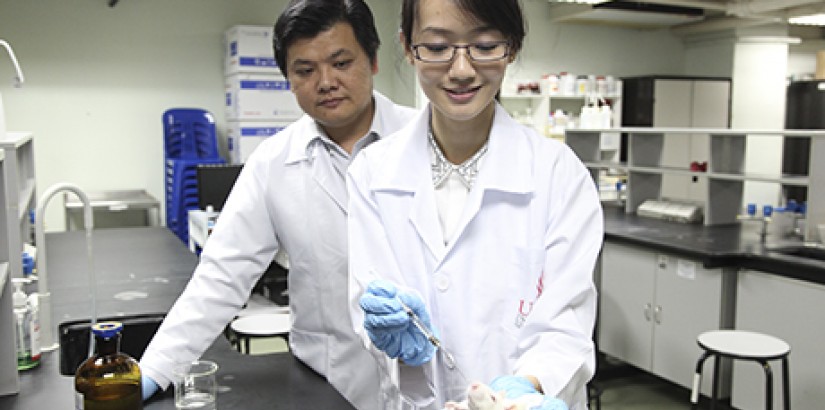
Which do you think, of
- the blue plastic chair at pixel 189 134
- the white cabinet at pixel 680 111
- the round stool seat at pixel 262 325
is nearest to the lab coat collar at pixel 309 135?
the round stool seat at pixel 262 325

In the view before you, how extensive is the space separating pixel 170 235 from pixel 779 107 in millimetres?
6861

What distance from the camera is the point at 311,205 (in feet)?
5.24

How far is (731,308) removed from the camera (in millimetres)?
3047

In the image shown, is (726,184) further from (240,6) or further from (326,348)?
(240,6)

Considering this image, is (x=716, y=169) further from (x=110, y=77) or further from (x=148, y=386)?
(x=110, y=77)

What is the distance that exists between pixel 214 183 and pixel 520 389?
422 centimetres

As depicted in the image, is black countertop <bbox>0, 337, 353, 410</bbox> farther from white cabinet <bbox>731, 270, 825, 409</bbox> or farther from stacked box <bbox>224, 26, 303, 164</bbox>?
stacked box <bbox>224, 26, 303, 164</bbox>

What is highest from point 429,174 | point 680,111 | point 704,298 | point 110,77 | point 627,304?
point 110,77

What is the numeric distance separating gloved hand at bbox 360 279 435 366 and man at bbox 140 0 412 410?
45 cm

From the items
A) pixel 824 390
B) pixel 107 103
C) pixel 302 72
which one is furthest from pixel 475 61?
pixel 107 103

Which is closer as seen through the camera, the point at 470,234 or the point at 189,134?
the point at 470,234

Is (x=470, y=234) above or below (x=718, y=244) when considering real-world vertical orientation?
above

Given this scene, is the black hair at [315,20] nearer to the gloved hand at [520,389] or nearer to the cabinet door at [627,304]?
the gloved hand at [520,389]

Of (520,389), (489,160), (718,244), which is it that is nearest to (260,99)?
(718,244)
